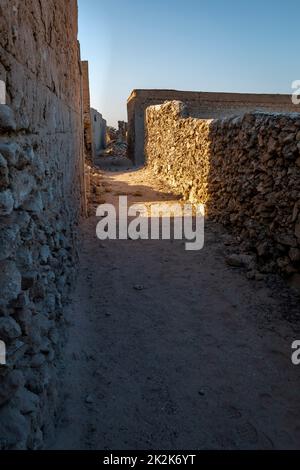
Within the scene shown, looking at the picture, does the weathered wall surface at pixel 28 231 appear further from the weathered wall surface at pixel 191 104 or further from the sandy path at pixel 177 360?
the weathered wall surface at pixel 191 104

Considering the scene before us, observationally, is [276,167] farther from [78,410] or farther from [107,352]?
[78,410]

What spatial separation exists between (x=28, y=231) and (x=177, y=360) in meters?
1.68

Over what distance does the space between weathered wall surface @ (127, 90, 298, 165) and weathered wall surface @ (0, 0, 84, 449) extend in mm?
12293

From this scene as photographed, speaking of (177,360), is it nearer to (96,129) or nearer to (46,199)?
(46,199)

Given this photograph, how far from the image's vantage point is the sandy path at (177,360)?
2168 millimetres

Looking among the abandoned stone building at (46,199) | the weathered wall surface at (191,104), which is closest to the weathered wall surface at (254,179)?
the abandoned stone building at (46,199)

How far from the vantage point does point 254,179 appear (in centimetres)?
465

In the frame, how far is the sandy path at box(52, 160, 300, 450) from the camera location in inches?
85.4

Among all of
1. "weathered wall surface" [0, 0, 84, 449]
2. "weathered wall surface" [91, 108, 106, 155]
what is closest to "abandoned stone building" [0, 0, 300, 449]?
"weathered wall surface" [0, 0, 84, 449]

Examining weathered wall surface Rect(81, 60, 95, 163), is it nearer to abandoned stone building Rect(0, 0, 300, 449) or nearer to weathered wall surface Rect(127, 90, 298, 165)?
weathered wall surface Rect(127, 90, 298, 165)

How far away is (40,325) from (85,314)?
132cm

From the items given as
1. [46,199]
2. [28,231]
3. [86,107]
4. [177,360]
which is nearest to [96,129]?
[86,107]

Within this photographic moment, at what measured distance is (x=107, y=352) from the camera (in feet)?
9.32

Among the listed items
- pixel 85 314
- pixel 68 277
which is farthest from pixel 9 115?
pixel 85 314
